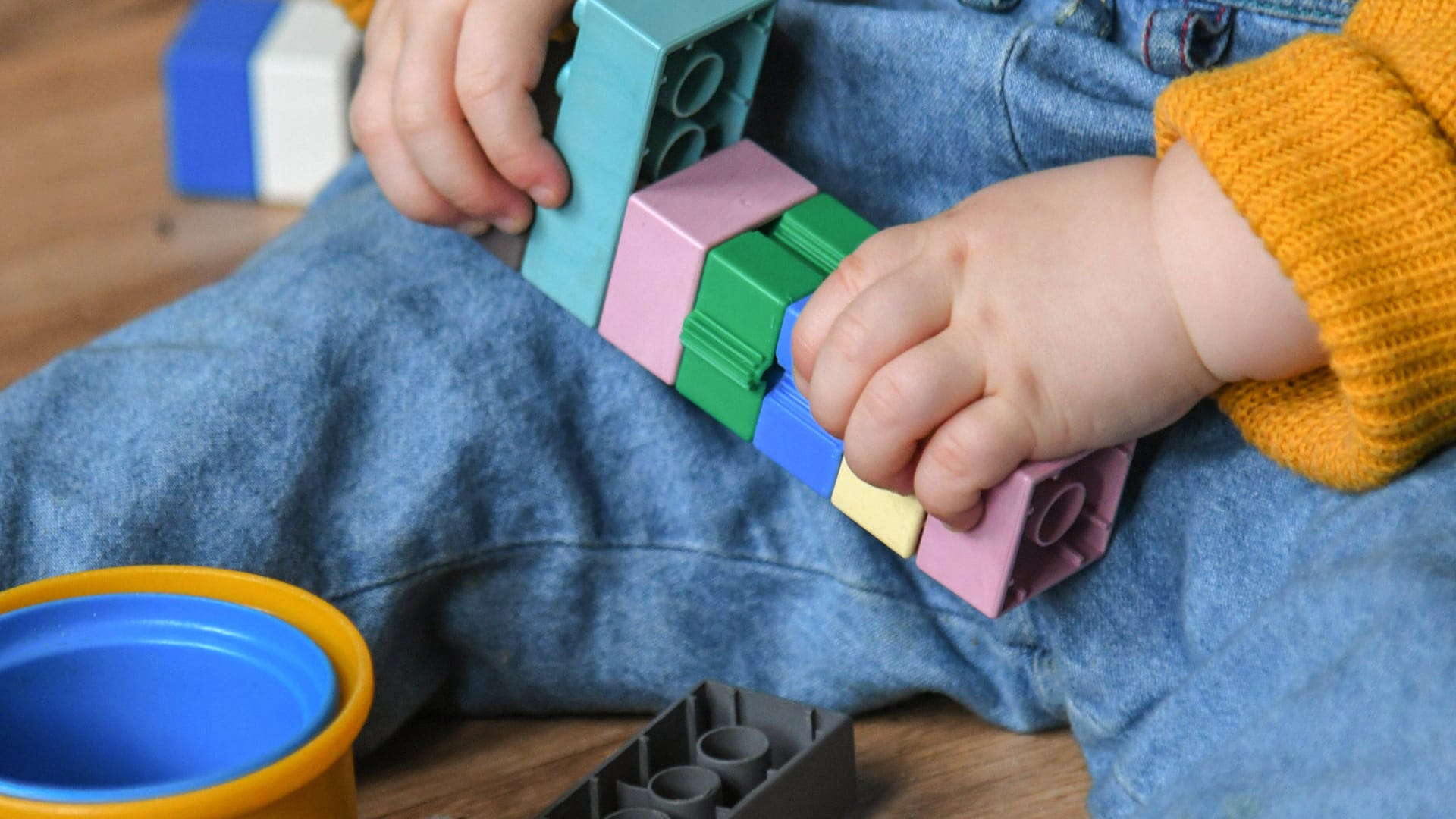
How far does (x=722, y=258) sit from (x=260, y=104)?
2.42 feet

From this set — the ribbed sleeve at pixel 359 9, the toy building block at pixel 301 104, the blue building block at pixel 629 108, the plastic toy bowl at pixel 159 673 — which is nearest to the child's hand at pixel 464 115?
the blue building block at pixel 629 108

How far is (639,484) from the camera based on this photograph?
0.83m

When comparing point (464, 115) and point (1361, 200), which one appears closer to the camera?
point (1361, 200)

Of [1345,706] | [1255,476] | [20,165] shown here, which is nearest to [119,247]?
[20,165]

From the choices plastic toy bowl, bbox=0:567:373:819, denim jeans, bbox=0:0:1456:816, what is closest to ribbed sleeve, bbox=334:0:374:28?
denim jeans, bbox=0:0:1456:816

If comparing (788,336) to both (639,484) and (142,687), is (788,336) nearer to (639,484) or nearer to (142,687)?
(639,484)

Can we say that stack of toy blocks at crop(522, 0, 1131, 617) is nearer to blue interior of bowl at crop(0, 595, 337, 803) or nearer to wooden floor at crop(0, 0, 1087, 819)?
wooden floor at crop(0, 0, 1087, 819)

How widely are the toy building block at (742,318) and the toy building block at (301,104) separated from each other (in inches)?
26.9

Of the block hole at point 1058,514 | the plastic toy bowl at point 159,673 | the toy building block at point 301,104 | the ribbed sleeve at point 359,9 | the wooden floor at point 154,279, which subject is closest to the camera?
the plastic toy bowl at point 159,673

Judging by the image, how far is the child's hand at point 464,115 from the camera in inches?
29.2

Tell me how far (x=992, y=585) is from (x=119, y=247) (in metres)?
0.87

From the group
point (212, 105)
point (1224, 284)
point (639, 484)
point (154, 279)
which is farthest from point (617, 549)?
point (212, 105)

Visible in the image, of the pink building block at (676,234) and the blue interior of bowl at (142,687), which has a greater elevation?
the pink building block at (676,234)

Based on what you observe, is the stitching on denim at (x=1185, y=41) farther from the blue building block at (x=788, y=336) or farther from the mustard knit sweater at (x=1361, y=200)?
the blue building block at (x=788, y=336)
